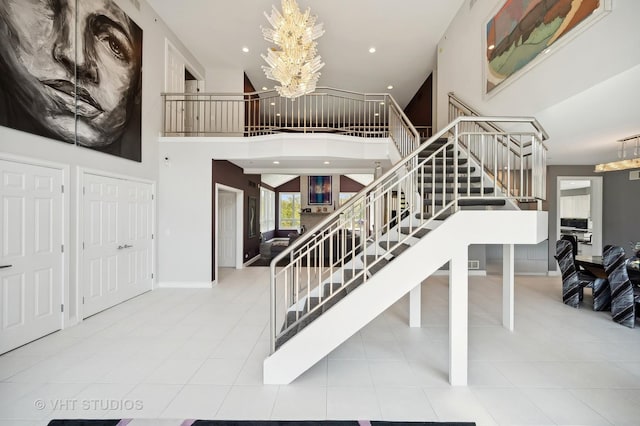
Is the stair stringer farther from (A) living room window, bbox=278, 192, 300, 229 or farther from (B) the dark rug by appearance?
(A) living room window, bbox=278, 192, 300, 229

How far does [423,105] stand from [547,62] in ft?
19.8

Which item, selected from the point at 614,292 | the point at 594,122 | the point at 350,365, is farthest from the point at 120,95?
the point at 614,292

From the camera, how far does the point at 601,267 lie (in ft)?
15.6

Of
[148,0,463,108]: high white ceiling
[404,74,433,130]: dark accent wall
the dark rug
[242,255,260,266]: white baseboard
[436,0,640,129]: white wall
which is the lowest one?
[242,255,260,266]: white baseboard

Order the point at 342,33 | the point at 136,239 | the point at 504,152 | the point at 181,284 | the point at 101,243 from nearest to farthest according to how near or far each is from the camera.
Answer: the point at 101,243 < the point at 504,152 < the point at 136,239 < the point at 181,284 < the point at 342,33

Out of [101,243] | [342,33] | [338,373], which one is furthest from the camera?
[342,33]

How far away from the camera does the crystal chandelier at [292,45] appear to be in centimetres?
390

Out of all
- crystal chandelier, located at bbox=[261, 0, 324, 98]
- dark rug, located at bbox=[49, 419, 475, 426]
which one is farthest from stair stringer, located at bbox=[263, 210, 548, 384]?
crystal chandelier, located at bbox=[261, 0, 324, 98]

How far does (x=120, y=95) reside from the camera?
16.1 feet

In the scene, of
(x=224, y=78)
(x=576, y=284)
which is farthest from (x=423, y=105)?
(x=576, y=284)

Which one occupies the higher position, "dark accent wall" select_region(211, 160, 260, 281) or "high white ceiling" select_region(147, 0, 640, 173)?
"high white ceiling" select_region(147, 0, 640, 173)

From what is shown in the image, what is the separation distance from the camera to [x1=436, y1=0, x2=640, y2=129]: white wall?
8.59ft

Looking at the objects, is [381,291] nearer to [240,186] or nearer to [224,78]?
[240,186]

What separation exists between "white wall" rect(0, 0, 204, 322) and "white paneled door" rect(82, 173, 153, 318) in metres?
0.18
